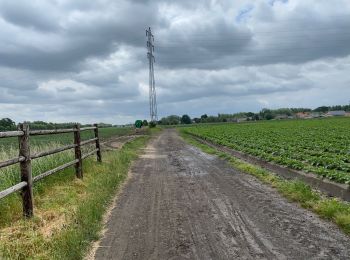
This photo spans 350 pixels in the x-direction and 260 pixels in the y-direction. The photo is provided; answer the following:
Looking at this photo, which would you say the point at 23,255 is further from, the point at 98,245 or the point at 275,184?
the point at 275,184

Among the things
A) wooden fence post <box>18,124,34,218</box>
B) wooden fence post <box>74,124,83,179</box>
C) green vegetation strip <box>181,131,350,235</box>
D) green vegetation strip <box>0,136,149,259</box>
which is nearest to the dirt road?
green vegetation strip <box>181,131,350,235</box>

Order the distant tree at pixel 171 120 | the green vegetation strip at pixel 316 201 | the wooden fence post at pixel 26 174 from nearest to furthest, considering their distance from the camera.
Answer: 1. the green vegetation strip at pixel 316 201
2. the wooden fence post at pixel 26 174
3. the distant tree at pixel 171 120

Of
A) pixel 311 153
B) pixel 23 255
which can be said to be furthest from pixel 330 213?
pixel 311 153

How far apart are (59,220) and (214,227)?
274cm

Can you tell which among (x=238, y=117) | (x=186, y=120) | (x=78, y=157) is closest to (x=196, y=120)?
(x=186, y=120)

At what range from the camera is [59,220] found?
7434 mm

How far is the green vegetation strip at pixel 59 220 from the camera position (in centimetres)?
584

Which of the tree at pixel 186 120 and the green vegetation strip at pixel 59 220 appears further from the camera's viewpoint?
the tree at pixel 186 120

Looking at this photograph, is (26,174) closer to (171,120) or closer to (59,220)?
(59,220)

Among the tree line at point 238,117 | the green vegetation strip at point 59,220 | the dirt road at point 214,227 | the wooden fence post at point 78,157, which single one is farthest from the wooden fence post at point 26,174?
the tree line at point 238,117

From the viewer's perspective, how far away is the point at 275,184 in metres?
11.3

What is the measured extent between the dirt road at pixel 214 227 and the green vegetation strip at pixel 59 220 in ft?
1.12

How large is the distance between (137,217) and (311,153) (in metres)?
11.9

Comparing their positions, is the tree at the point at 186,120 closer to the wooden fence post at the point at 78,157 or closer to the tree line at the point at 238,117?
the tree line at the point at 238,117
